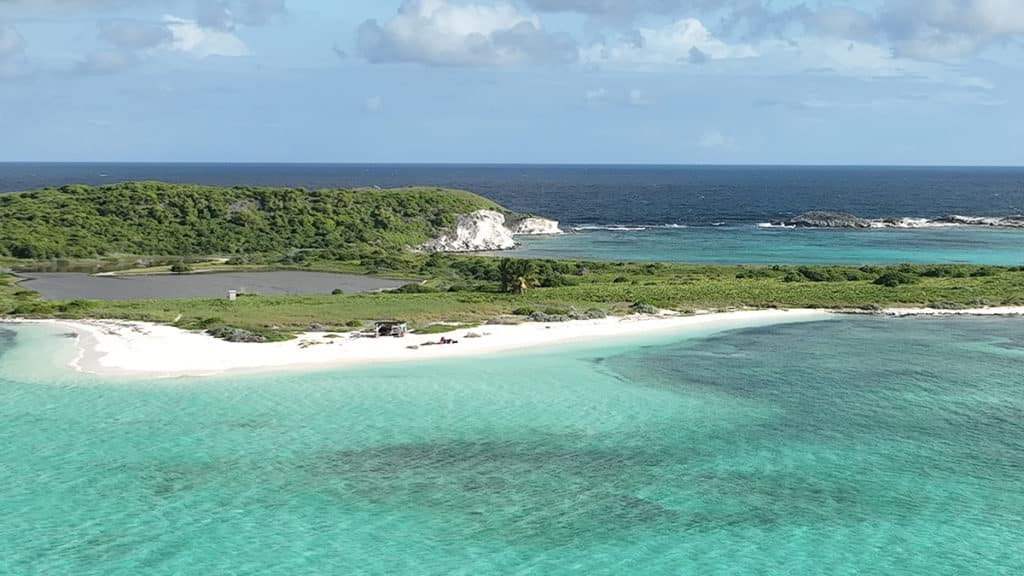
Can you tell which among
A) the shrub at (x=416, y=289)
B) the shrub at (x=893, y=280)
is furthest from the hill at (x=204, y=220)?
the shrub at (x=893, y=280)

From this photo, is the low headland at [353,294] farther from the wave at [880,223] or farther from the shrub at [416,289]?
the wave at [880,223]

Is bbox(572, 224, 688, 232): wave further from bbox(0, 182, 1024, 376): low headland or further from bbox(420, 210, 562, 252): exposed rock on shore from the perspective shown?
bbox(0, 182, 1024, 376): low headland

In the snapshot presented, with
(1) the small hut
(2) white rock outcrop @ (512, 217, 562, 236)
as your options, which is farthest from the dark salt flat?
(2) white rock outcrop @ (512, 217, 562, 236)

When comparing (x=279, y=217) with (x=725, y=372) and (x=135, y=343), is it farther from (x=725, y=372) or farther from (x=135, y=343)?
(x=725, y=372)

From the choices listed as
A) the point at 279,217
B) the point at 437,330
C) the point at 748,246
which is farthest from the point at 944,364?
the point at 279,217

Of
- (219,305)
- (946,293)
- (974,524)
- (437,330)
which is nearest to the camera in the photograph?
(974,524)

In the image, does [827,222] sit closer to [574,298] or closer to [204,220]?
[204,220]
